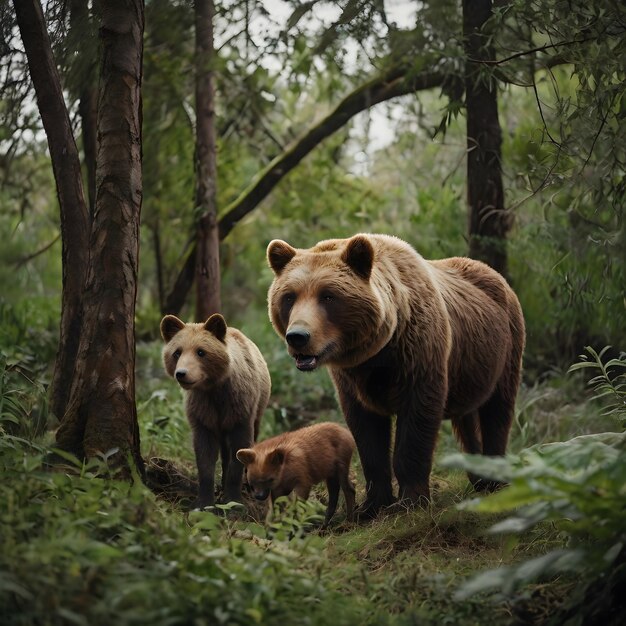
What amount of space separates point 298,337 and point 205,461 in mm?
1945

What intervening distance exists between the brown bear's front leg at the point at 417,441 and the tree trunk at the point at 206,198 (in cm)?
404

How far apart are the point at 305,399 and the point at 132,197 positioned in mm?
6011

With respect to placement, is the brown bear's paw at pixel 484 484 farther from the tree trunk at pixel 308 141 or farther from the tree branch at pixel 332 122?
the tree trunk at pixel 308 141

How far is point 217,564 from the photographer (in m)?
3.48

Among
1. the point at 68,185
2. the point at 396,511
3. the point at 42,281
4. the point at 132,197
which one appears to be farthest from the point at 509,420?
the point at 42,281

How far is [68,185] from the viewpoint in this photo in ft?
21.1

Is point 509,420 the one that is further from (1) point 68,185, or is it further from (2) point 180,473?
(1) point 68,185

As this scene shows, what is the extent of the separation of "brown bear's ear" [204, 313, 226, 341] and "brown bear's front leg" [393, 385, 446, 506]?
1779 mm

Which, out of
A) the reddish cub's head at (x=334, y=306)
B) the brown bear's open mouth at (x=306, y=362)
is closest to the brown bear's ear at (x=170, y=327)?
the reddish cub's head at (x=334, y=306)

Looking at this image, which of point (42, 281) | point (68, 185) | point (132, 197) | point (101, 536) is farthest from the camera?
point (42, 281)

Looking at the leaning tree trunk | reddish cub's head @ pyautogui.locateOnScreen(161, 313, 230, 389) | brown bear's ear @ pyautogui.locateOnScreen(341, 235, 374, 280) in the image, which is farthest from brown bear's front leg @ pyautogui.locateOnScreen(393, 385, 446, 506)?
the leaning tree trunk

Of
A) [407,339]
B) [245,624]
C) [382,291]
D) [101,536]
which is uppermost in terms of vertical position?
[382,291]

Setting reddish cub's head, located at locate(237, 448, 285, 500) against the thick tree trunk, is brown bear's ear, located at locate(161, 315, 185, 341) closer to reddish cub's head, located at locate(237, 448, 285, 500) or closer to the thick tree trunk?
the thick tree trunk

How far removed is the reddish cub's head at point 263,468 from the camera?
6102 millimetres
